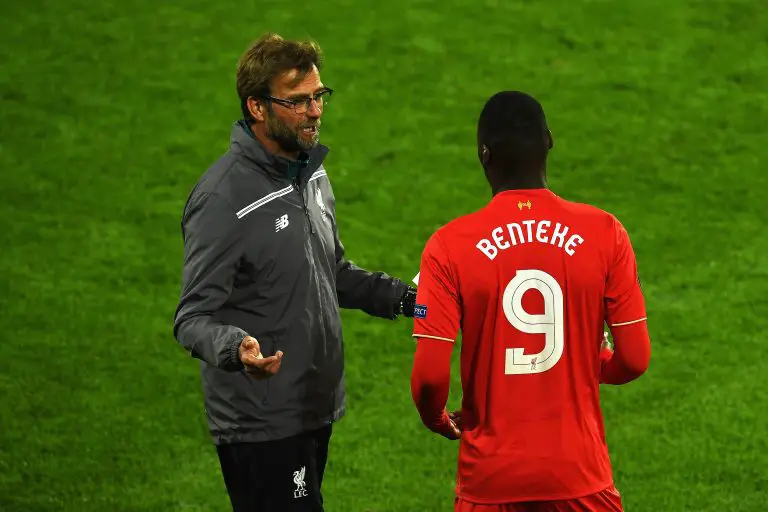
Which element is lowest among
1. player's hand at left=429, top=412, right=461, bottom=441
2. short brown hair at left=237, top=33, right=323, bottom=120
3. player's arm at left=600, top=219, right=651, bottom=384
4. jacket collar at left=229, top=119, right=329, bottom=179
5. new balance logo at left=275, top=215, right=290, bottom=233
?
player's hand at left=429, top=412, right=461, bottom=441

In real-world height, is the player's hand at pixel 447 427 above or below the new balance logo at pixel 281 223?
below

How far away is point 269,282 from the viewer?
14.0 feet

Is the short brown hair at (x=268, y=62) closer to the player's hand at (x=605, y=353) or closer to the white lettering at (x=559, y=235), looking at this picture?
the white lettering at (x=559, y=235)

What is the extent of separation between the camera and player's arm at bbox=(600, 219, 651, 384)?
12.0 ft

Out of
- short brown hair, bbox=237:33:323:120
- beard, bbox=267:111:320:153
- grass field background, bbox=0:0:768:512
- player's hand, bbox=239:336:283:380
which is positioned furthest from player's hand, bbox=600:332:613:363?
grass field background, bbox=0:0:768:512

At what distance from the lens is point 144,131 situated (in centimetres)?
1082

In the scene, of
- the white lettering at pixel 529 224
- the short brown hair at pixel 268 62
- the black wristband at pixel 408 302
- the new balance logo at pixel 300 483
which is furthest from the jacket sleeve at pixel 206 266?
the white lettering at pixel 529 224

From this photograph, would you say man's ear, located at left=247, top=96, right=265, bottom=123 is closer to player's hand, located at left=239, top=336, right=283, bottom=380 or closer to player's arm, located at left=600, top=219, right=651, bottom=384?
player's hand, located at left=239, top=336, right=283, bottom=380

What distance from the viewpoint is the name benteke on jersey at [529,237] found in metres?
3.58

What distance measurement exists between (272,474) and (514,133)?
1436mm

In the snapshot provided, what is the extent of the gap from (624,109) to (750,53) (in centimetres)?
140

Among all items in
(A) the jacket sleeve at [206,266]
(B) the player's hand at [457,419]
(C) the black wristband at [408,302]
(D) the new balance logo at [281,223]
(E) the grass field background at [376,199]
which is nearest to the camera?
(B) the player's hand at [457,419]

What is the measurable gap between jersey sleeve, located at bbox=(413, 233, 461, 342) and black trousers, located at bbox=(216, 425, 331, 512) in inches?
35.8

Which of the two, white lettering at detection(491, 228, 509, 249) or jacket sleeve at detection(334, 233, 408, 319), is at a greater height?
white lettering at detection(491, 228, 509, 249)
